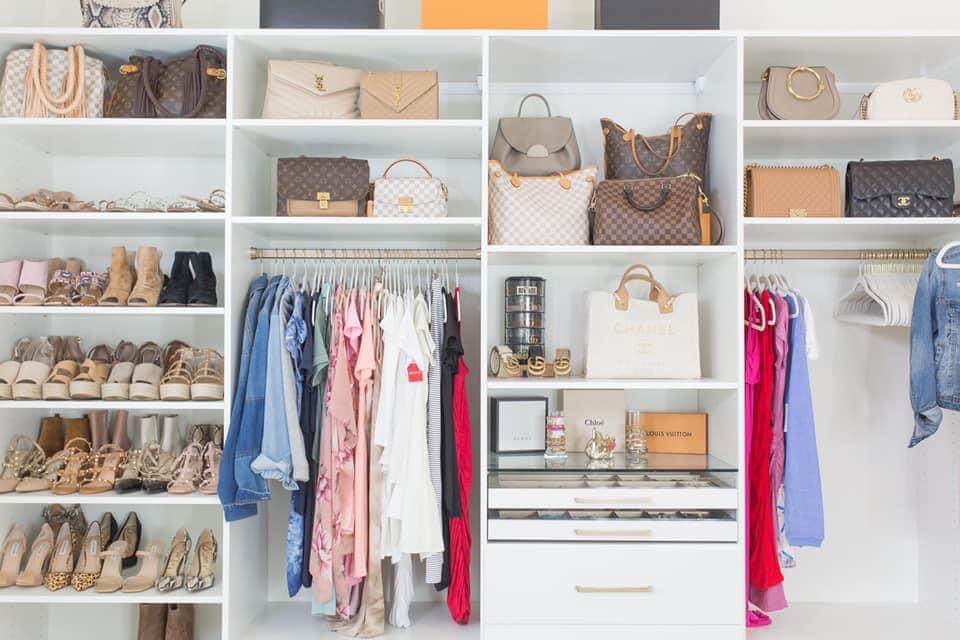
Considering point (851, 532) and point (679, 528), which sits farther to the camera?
point (851, 532)

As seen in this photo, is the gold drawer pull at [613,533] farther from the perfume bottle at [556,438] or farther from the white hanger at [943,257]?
the white hanger at [943,257]

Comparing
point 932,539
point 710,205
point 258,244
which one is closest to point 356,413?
point 258,244

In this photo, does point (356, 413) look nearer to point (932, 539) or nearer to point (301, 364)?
point (301, 364)

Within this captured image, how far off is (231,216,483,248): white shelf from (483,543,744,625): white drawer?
1104 mm

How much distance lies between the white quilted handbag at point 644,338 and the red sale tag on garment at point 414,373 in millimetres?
596

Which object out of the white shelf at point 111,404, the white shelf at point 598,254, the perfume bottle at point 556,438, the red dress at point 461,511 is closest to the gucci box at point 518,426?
the perfume bottle at point 556,438

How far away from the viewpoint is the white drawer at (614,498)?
2.44 metres

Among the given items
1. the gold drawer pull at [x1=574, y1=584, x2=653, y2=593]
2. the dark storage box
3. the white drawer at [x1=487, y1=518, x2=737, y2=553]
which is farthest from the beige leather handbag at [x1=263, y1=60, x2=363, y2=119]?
the gold drawer pull at [x1=574, y1=584, x2=653, y2=593]

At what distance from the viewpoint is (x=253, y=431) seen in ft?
8.16

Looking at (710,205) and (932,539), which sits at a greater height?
(710,205)

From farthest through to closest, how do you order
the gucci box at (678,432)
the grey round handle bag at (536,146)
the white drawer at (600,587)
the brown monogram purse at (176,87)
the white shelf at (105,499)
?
the gucci box at (678,432) → the grey round handle bag at (536,146) → the brown monogram purse at (176,87) → the white shelf at (105,499) → the white drawer at (600,587)

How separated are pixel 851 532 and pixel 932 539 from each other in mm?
282

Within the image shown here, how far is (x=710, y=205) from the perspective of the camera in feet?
9.11

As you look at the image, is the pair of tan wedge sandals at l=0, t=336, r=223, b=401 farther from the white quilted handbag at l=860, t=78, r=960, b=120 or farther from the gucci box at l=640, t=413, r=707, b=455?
the white quilted handbag at l=860, t=78, r=960, b=120
